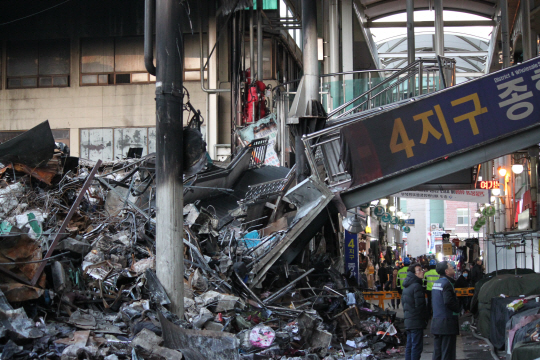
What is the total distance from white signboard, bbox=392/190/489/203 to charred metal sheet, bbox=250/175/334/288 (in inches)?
156

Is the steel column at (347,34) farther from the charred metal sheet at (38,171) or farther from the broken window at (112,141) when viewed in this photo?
the charred metal sheet at (38,171)

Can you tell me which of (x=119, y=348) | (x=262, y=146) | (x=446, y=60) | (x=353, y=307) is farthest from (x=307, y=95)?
(x=119, y=348)

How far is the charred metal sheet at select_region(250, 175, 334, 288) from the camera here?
12.8 meters

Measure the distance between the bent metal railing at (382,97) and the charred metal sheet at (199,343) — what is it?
19.0 feet

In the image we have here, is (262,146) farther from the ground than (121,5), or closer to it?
closer to it

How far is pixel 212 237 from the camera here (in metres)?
13.4

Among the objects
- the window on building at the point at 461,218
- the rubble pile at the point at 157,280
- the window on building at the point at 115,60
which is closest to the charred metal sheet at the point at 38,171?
the rubble pile at the point at 157,280

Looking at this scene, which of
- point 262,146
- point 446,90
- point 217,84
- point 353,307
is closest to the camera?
point 446,90

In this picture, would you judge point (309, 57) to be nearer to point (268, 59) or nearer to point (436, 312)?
point (436, 312)

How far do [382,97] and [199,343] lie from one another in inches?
390

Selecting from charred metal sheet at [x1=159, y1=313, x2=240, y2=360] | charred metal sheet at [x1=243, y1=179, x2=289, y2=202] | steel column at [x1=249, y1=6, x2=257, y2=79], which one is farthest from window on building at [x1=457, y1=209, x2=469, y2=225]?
charred metal sheet at [x1=159, y1=313, x2=240, y2=360]

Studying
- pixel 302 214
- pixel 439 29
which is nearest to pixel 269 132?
pixel 439 29

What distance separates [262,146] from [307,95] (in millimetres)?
6771

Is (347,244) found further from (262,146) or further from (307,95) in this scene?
(307,95)
